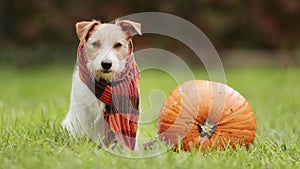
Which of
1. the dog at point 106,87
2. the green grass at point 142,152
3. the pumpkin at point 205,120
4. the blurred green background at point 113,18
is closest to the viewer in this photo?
the green grass at point 142,152

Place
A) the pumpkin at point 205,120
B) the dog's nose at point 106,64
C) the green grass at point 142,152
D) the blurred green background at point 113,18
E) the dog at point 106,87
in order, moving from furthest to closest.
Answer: the blurred green background at point 113,18, the pumpkin at point 205,120, the dog at point 106,87, the dog's nose at point 106,64, the green grass at point 142,152

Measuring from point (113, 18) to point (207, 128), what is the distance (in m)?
8.22

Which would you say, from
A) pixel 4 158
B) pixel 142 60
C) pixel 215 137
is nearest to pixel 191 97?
pixel 215 137

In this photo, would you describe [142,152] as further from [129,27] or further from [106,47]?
[129,27]

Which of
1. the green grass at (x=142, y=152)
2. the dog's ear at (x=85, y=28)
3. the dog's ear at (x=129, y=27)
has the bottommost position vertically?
the green grass at (x=142, y=152)

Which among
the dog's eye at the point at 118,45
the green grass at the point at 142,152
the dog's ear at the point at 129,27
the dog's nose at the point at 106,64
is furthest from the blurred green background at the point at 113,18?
the dog's nose at the point at 106,64

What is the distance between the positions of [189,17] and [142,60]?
3.29 metres

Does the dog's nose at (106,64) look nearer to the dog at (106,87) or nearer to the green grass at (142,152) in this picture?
the dog at (106,87)

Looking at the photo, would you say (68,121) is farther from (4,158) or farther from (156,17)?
(156,17)

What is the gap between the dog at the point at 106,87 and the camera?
3.41m

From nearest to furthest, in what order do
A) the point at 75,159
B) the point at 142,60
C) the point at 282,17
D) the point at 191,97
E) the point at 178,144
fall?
the point at 75,159
the point at 178,144
the point at 191,97
the point at 142,60
the point at 282,17

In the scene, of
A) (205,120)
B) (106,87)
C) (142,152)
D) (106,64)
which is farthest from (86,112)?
(205,120)

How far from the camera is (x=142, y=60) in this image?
953 cm

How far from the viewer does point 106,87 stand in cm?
346
